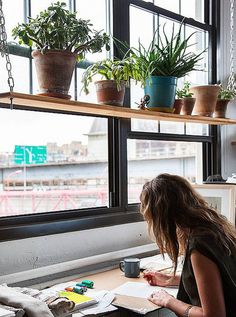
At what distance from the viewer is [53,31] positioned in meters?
1.98

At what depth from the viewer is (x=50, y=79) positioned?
6.64ft

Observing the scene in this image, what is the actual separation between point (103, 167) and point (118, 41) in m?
0.79

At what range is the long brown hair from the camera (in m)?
1.82

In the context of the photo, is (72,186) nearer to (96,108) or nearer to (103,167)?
(103,167)

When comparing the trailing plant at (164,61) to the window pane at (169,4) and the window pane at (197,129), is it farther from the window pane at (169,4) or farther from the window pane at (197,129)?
the window pane at (197,129)

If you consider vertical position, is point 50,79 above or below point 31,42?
below

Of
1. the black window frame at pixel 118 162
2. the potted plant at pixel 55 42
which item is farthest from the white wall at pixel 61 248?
the potted plant at pixel 55 42

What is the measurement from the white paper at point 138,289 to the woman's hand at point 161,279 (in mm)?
23

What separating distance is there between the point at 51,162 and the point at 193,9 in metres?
1.94

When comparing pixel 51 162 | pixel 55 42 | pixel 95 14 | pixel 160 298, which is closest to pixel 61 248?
pixel 51 162

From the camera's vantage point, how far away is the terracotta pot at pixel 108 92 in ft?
7.72

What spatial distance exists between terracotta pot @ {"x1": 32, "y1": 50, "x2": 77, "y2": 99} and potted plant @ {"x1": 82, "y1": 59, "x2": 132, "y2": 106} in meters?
0.31

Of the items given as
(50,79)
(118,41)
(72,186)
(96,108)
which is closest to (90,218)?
(72,186)

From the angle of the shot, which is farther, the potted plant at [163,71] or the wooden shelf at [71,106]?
the potted plant at [163,71]
